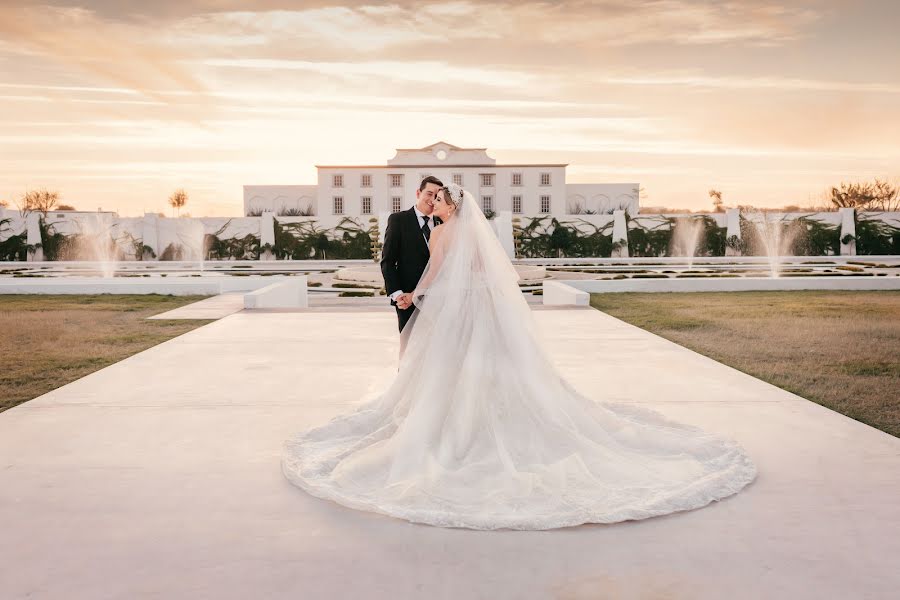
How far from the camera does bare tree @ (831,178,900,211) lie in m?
53.0

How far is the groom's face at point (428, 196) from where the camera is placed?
479 centimetres

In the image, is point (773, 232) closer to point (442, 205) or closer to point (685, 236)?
point (685, 236)

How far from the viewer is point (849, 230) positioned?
3167 cm

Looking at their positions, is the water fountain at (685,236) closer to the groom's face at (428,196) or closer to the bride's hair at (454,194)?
the groom's face at (428,196)

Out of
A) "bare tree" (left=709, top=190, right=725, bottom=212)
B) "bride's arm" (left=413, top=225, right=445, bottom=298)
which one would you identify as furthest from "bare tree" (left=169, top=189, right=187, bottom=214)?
"bride's arm" (left=413, top=225, right=445, bottom=298)

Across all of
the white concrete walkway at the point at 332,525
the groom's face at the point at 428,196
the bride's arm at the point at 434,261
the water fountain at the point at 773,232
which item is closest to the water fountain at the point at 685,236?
the water fountain at the point at 773,232

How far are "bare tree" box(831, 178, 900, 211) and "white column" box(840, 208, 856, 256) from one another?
2382 cm

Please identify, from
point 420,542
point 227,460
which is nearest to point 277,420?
point 227,460

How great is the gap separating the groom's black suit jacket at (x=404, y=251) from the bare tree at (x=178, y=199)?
2841 inches

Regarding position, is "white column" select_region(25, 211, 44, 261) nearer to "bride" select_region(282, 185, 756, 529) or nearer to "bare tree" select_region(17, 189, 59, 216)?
"bare tree" select_region(17, 189, 59, 216)

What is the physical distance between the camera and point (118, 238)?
32281 millimetres

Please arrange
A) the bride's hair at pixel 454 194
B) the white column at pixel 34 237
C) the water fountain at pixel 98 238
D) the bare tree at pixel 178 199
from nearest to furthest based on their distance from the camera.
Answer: the bride's hair at pixel 454 194 < the white column at pixel 34 237 < the water fountain at pixel 98 238 < the bare tree at pixel 178 199

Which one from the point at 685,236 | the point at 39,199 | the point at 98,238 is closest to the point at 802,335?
the point at 685,236

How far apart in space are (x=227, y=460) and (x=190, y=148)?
3147 cm
